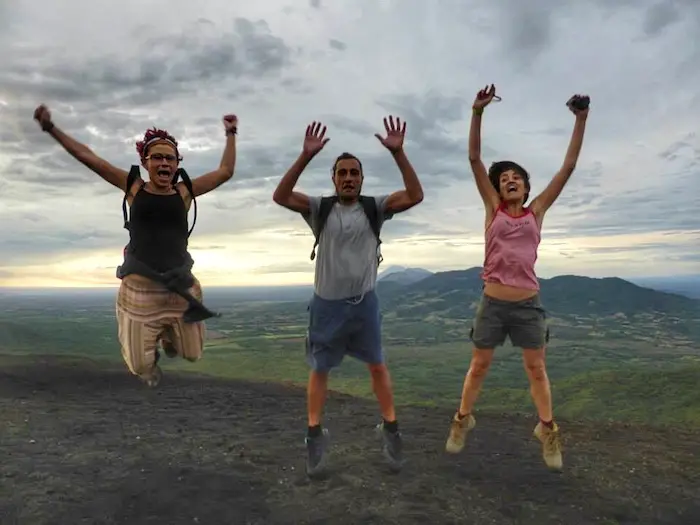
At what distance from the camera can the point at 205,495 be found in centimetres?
573

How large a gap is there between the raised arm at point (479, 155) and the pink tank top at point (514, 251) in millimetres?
252

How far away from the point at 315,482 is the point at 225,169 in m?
3.22

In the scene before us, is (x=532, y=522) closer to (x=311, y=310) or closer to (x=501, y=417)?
(x=311, y=310)

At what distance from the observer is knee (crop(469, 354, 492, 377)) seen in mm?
5707

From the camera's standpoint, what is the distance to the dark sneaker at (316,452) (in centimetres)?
573

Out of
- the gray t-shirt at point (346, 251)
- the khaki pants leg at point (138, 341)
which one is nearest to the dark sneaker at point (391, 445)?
the gray t-shirt at point (346, 251)

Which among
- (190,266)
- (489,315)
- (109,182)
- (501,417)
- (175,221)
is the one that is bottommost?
(501,417)

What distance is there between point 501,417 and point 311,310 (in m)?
5.80

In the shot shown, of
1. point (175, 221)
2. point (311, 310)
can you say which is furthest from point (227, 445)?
point (175, 221)

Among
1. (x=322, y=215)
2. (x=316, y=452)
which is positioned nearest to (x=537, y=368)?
(x=316, y=452)

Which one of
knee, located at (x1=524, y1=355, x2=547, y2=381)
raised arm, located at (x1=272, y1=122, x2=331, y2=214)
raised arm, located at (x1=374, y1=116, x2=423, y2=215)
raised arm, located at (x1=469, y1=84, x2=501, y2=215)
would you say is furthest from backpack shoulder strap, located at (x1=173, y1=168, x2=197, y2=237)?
knee, located at (x1=524, y1=355, x2=547, y2=381)

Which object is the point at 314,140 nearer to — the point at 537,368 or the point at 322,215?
the point at 322,215

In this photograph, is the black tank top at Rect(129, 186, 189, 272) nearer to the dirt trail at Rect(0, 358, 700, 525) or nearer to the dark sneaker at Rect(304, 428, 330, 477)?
the dark sneaker at Rect(304, 428, 330, 477)

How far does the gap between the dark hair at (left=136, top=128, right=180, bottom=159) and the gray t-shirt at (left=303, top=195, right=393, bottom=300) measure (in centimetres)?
133
